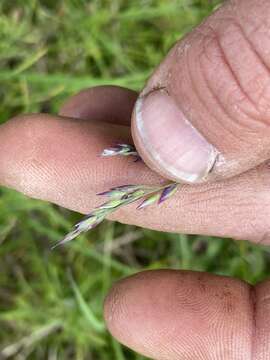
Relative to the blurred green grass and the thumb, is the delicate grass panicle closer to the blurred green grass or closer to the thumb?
the thumb

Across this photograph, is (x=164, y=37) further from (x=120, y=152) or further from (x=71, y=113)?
(x=120, y=152)

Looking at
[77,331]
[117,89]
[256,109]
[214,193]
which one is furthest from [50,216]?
[256,109]

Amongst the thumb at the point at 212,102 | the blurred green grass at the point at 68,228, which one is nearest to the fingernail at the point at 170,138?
the thumb at the point at 212,102

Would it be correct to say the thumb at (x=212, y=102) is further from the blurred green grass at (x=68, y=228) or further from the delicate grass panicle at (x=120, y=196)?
the blurred green grass at (x=68, y=228)

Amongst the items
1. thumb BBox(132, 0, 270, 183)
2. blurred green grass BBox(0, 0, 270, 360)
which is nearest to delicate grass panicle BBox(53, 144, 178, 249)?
thumb BBox(132, 0, 270, 183)

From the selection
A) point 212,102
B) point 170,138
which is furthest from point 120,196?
point 212,102

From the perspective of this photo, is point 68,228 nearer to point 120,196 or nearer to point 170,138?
point 120,196
